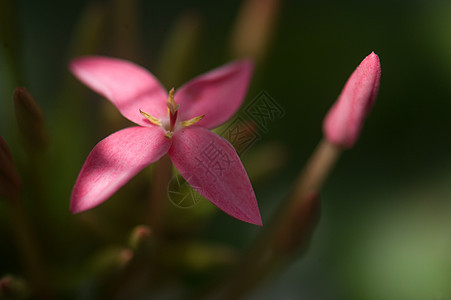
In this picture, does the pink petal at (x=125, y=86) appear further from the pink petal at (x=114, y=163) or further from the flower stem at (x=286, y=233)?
the flower stem at (x=286, y=233)

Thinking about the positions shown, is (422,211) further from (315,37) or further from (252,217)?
(252,217)

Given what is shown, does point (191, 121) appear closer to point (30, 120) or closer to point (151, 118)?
point (151, 118)

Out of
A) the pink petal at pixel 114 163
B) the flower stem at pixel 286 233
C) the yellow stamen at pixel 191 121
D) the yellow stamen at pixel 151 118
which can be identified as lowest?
the flower stem at pixel 286 233

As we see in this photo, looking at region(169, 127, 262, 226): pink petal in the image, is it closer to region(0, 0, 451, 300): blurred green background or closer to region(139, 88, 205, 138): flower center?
region(139, 88, 205, 138): flower center

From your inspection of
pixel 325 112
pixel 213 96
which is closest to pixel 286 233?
pixel 213 96

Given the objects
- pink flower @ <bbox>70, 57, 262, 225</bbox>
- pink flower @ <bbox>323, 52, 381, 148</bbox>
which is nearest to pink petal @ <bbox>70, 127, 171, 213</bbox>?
pink flower @ <bbox>70, 57, 262, 225</bbox>

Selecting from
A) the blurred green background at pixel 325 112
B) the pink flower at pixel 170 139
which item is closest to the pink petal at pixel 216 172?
the pink flower at pixel 170 139

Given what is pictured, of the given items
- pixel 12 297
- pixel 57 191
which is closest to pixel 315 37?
pixel 57 191
